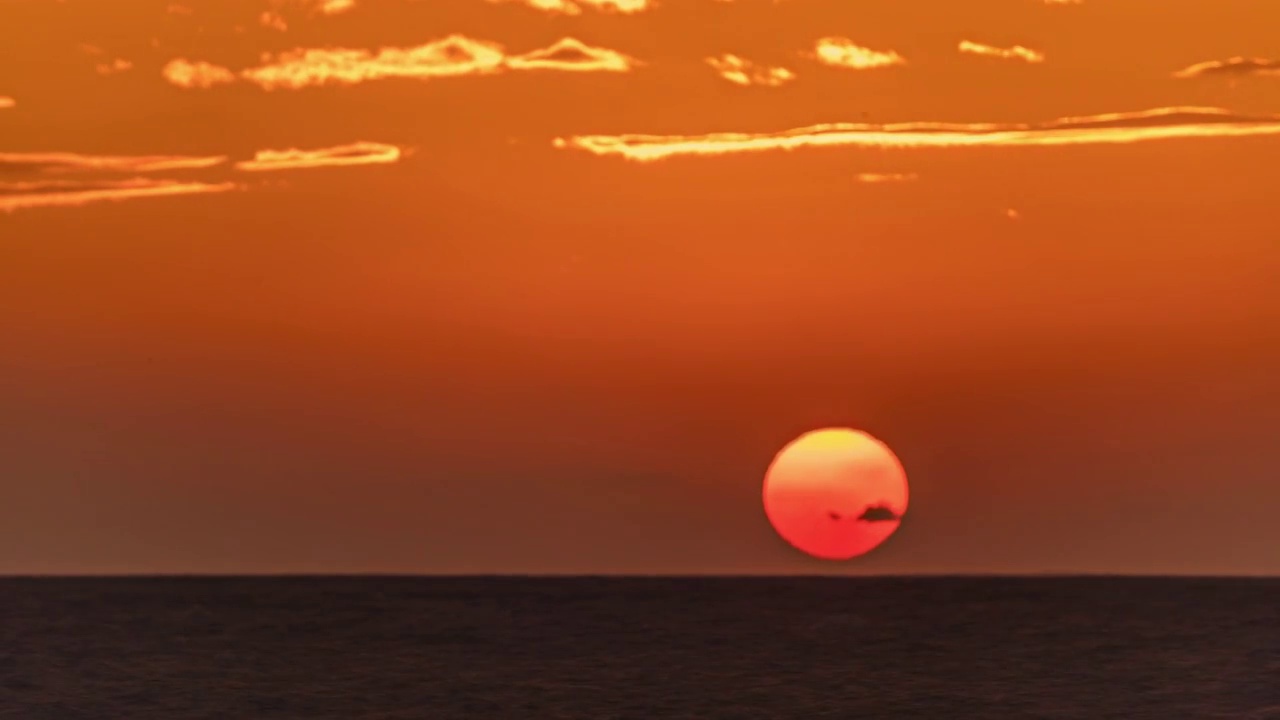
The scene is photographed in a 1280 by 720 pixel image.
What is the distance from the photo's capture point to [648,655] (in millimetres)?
44281

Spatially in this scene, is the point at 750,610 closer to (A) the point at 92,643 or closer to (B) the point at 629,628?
(B) the point at 629,628

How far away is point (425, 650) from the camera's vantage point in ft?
154

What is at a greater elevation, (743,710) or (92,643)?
(92,643)

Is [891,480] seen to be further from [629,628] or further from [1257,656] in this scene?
[1257,656]

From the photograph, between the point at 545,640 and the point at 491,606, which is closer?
the point at 545,640

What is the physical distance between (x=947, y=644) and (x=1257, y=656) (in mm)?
9558

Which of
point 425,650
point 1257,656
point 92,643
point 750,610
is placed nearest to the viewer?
point 1257,656

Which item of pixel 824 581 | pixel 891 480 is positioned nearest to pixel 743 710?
pixel 891 480

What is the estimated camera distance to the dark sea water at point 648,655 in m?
31.5

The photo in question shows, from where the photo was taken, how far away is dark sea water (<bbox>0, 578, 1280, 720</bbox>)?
31.5 metres

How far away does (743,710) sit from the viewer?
29766 mm

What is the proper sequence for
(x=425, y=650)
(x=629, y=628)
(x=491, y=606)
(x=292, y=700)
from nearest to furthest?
(x=292, y=700), (x=425, y=650), (x=629, y=628), (x=491, y=606)

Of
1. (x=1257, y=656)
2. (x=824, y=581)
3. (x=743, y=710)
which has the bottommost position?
(x=743, y=710)

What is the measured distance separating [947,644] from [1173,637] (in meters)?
8.72
